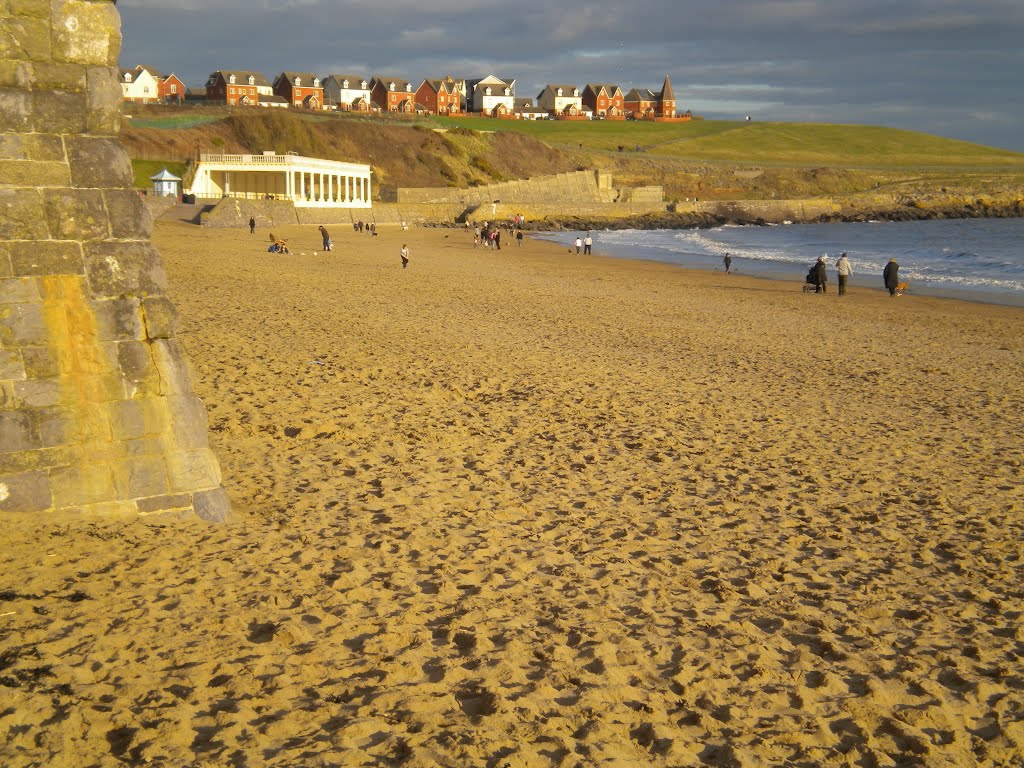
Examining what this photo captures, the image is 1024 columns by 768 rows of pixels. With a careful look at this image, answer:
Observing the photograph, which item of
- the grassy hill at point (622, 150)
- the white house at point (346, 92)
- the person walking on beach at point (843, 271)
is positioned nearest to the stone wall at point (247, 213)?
the grassy hill at point (622, 150)

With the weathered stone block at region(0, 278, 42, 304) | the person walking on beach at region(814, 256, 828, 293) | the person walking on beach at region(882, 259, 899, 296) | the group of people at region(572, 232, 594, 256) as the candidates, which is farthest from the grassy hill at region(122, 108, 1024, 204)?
the weathered stone block at region(0, 278, 42, 304)

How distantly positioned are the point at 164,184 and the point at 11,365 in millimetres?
48496

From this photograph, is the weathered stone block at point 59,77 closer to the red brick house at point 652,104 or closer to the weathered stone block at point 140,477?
the weathered stone block at point 140,477

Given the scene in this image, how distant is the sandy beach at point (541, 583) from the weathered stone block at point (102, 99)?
2746mm

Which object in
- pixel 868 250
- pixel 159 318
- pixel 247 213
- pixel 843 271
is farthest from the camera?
pixel 868 250

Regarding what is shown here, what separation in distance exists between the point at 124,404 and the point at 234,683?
260 cm

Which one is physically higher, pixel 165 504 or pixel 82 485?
pixel 82 485

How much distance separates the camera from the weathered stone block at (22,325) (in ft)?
19.0

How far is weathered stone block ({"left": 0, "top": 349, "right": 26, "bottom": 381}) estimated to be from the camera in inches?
229

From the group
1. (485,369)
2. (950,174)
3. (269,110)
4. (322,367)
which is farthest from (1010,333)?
(950,174)

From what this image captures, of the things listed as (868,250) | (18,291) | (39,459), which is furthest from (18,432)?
(868,250)

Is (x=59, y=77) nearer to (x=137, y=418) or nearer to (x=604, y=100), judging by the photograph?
(x=137, y=418)

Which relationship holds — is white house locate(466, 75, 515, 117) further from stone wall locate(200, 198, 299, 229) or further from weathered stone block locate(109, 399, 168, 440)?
weathered stone block locate(109, 399, 168, 440)

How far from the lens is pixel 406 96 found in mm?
117625
